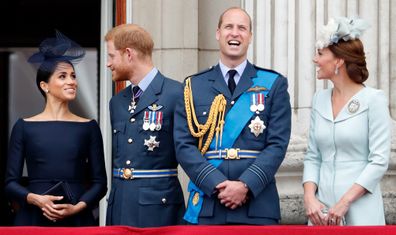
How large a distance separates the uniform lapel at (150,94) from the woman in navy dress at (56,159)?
0.36 meters

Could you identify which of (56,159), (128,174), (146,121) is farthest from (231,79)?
(56,159)

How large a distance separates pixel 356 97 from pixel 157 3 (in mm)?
2474

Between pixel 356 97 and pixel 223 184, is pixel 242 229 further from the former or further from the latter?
pixel 356 97

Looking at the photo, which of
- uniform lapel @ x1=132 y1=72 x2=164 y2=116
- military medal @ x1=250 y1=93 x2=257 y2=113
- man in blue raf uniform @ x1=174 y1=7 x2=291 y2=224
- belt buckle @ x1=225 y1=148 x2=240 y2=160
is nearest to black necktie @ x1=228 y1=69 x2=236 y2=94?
man in blue raf uniform @ x1=174 y1=7 x2=291 y2=224

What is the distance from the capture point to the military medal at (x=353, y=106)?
6602 millimetres

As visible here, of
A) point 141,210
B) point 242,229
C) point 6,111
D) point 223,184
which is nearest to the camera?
point 242,229

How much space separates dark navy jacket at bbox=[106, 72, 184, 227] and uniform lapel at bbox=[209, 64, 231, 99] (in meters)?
0.32

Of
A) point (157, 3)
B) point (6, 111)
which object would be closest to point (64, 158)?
point (157, 3)

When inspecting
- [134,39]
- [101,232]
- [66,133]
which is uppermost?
[134,39]

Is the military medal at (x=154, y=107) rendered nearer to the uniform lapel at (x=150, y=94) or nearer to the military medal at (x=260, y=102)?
the uniform lapel at (x=150, y=94)

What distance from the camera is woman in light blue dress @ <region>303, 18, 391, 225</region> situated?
21.3ft

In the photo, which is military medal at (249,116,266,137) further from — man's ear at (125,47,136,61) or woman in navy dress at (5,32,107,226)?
woman in navy dress at (5,32,107,226)

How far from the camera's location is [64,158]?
23.5 ft

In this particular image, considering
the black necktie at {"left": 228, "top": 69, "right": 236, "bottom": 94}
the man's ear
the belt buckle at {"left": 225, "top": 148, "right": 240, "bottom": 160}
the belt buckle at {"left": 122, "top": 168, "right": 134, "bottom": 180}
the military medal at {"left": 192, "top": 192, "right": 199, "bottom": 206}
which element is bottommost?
the military medal at {"left": 192, "top": 192, "right": 199, "bottom": 206}
